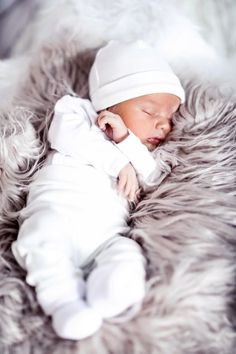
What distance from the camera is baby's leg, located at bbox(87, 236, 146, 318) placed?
0.73 m

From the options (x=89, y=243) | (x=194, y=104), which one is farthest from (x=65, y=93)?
(x=89, y=243)

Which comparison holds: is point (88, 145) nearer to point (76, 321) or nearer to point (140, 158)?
point (140, 158)

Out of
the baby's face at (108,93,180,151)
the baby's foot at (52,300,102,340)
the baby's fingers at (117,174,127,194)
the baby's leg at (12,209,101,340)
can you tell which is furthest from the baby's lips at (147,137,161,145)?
the baby's foot at (52,300,102,340)

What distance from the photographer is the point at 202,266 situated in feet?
2.57

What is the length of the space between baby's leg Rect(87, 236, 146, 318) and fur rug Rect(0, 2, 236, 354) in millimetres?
18

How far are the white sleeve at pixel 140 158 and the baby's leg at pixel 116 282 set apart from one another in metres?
0.20

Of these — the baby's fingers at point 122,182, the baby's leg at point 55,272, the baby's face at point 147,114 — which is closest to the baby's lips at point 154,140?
the baby's face at point 147,114

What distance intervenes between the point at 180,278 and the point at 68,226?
201mm

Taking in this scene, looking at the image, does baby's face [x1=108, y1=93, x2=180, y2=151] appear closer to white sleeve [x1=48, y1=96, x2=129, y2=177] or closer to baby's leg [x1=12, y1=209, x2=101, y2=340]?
white sleeve [x1=48, y1=96, x2=129, y2=177]

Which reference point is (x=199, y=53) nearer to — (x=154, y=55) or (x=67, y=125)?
(x=154, y=55)

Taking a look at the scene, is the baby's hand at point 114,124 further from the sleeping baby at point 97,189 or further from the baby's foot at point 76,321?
the baby's foot at point 76,321

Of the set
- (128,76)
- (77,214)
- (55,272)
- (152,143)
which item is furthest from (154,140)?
(55,272)

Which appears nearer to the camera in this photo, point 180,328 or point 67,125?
point 180,328

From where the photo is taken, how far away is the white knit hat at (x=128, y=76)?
1025 millimetres
